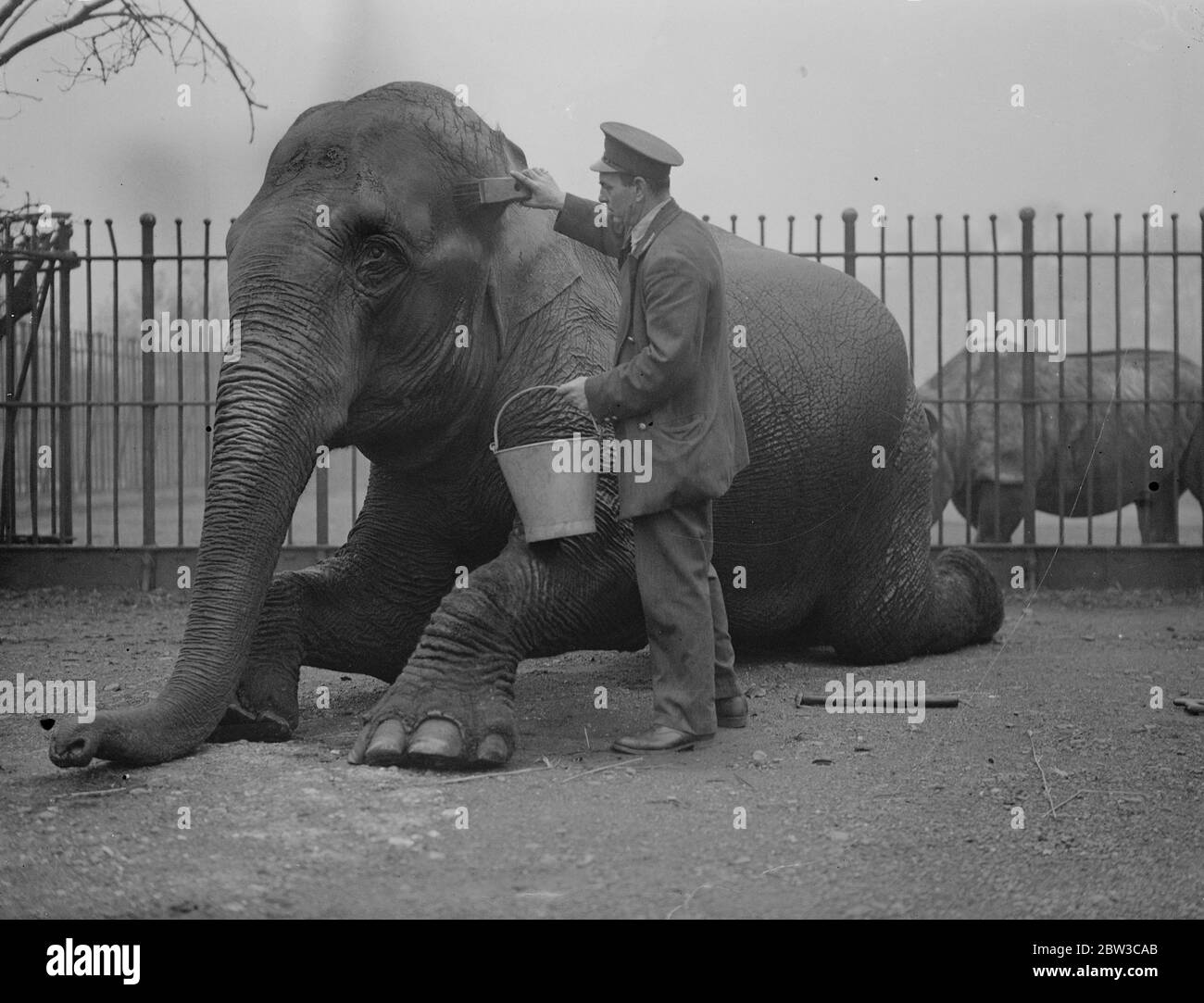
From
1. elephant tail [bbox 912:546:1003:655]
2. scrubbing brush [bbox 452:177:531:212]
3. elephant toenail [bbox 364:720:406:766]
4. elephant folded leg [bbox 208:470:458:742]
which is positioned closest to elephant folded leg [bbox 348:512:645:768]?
elephant toenail [bbox 364:720:406:766]

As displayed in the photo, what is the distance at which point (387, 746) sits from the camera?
4.45 metres

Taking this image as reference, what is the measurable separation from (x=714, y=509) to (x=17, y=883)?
319 cm

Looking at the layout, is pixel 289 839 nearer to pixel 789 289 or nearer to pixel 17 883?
pixel 17 883

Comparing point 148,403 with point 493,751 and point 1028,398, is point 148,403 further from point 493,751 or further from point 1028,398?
point 493,751

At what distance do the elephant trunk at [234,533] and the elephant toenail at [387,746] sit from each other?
0.45 m

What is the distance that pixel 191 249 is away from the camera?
1106cm

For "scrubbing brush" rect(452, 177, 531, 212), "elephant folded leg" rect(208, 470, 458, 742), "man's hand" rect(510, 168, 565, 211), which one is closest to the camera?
"scrubbing brush" rect(452, 177, 531, 212)

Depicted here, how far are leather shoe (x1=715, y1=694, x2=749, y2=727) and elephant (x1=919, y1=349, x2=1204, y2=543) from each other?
594cm

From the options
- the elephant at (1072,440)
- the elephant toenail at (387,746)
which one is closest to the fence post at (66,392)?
the elephant at (1072,440)

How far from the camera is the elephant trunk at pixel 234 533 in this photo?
14.4 ft

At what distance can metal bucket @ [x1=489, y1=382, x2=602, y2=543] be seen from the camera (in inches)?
190

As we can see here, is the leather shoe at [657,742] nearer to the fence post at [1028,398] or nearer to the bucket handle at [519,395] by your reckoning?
the bucket handle at [519,395]

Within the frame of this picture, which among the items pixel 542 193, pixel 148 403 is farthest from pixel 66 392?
pixel 542 193

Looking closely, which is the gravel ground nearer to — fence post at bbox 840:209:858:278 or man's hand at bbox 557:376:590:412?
man's hand at bbox 557:376:590:412
